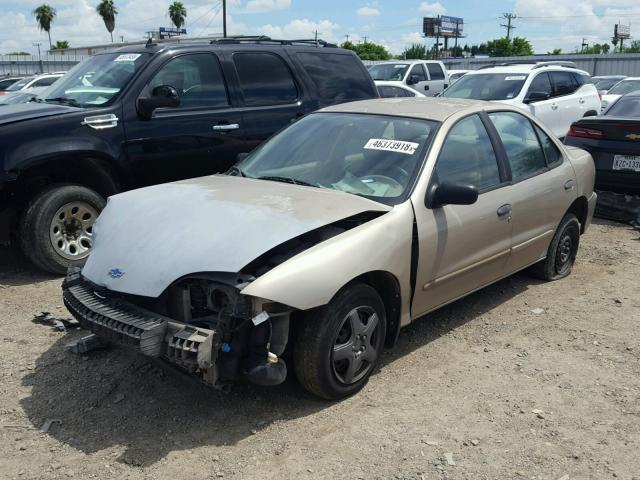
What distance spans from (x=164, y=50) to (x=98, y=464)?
4432mm

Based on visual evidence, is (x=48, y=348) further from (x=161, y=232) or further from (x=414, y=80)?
(x=414, y=80)

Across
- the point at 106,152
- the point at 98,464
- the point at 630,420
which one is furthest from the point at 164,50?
the point at 630,420

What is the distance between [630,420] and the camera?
3584mm

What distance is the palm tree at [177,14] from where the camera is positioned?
3457 inches

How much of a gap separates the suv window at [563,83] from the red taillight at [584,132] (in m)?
4.29

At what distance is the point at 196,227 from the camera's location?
3.55m

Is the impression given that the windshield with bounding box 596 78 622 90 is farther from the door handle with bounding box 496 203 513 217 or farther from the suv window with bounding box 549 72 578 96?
the door handle with bounding box 496 203 513 217

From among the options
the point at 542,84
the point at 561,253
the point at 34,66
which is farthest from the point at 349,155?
the point at 34,66

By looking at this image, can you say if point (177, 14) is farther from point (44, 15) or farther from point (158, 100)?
point (158, 100)

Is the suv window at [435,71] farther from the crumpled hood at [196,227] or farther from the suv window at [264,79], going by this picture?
the crumpled hood at [196,227]

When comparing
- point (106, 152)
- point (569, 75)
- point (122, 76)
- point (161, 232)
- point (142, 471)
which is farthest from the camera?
point (569, 75)

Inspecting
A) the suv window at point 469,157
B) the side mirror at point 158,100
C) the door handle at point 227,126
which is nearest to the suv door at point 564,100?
the door handle at point 227,126

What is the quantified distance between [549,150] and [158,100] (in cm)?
353

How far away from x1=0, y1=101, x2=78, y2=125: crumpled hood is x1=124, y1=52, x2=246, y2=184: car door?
0.61m
